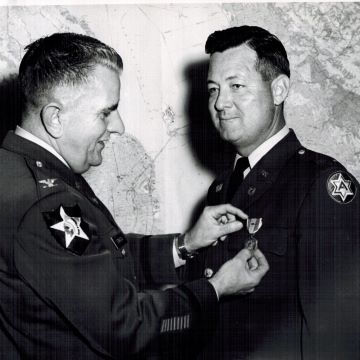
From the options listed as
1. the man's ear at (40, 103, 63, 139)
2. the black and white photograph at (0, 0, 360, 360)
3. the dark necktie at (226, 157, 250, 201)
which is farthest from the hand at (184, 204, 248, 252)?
the man's ear at (40, 103, 63, 139)

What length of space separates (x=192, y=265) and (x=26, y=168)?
0.85 meters

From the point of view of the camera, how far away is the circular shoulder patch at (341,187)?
169 cm

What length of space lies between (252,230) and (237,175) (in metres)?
0.30

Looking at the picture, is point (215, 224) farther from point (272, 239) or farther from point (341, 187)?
point (341, 187)

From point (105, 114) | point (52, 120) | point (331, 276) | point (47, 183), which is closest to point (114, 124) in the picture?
point (105, 114)

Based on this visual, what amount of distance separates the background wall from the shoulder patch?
1.32m

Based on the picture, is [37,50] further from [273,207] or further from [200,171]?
[200,171]

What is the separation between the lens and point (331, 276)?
1.66 metres

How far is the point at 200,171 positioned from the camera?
2.90 meters

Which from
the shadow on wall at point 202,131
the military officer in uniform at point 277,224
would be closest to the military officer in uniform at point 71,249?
the military officer in uniform at point 277,224

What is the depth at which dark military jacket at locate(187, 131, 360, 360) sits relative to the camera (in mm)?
1666

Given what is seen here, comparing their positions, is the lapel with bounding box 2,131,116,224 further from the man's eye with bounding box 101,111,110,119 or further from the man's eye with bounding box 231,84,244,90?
the man's eye with bounding box 231,84,244,90

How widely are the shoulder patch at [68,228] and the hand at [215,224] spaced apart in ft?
1.82

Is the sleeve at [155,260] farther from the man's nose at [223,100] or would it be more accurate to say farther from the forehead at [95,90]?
the forehead at [95,90]
